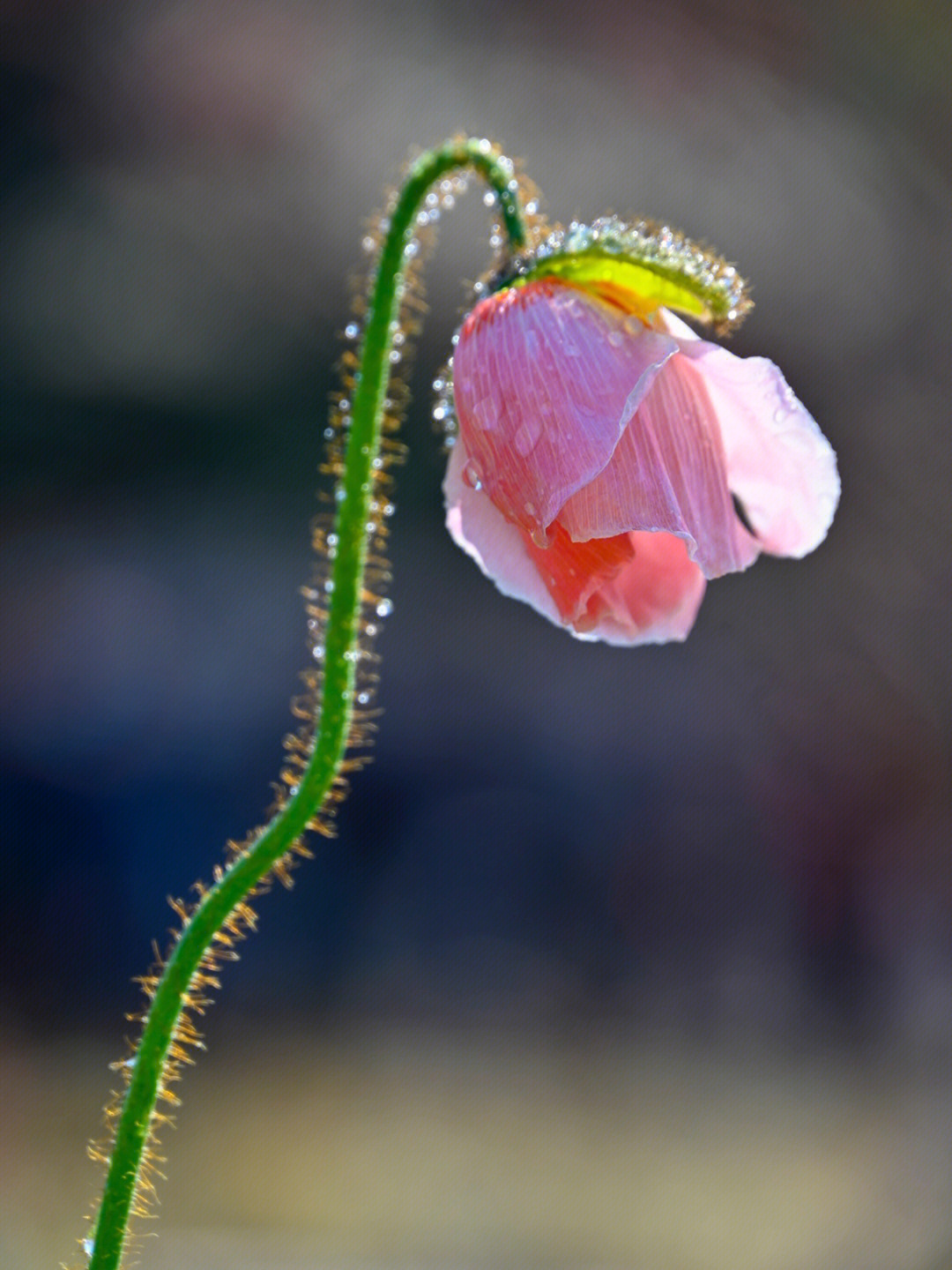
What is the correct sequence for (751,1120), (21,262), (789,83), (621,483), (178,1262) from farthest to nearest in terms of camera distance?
1. (789,83)
2. (21,262)
3. (751,1120)
4. (178,1262)
5. (621,483)

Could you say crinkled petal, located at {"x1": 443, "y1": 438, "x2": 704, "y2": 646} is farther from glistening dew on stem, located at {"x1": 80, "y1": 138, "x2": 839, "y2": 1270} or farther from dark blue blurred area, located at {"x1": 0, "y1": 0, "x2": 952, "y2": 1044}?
dark blue blurred area, located at {"x1": 0, "y1": 0, "x2": 952, "y2": 1044}

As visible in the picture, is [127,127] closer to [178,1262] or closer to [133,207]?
[133,207]

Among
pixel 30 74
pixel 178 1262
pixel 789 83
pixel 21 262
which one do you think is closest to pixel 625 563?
pixel 178 1262

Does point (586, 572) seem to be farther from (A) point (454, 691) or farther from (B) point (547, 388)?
(A) point (454, 691)

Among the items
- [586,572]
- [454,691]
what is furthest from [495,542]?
[454,691]

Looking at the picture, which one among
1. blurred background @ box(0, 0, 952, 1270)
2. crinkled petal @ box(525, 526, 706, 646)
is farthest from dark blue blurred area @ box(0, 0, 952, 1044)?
crinkled petal @ box(525, 526, 706, 646)

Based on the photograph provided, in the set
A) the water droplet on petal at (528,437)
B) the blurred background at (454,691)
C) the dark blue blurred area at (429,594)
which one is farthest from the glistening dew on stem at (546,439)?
the dark blue blurred area at (429,594)

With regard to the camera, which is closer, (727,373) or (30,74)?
(727,373)
